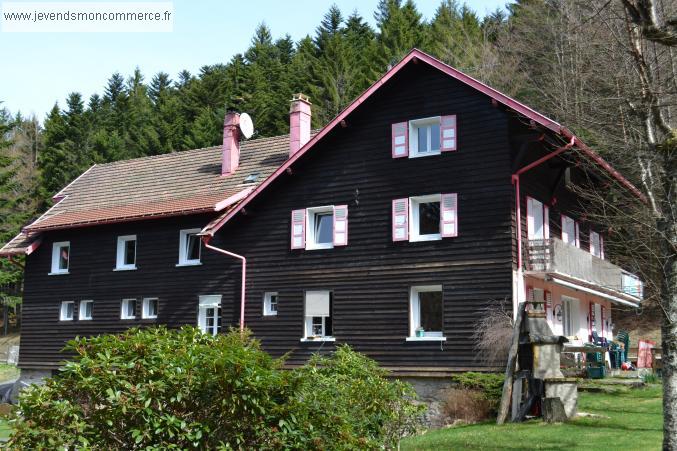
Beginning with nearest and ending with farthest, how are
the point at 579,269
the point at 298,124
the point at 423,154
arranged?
the point at 423,154 → the point at 579,269 → the point at 298,124

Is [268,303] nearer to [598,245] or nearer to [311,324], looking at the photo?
[311,324]

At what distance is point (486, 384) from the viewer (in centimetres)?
Result: 2089

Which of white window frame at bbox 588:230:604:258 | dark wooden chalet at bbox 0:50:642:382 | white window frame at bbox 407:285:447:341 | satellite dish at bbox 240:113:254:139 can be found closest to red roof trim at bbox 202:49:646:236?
dark wooden chalet at bbox 0:50:642:382

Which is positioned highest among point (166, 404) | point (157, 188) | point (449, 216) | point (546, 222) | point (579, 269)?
point (157, 188)

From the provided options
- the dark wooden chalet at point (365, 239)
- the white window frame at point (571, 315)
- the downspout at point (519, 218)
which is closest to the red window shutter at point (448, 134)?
the dark wooden chalet at point (365, 239)

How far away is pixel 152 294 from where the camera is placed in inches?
1172

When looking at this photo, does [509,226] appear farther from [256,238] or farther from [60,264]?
[60,264]

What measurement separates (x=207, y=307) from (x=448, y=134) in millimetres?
10674

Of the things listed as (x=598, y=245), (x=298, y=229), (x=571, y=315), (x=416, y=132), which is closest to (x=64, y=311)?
(x=298, y=229)

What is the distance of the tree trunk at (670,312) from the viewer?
11.5 metres

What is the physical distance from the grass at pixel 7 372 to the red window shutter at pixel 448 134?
2927cm

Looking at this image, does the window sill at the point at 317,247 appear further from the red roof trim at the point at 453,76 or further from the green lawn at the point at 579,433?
the green lawn at the point at 579,433

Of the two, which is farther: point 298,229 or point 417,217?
point 298,229

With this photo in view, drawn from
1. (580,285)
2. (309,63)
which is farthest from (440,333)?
(309,63)
